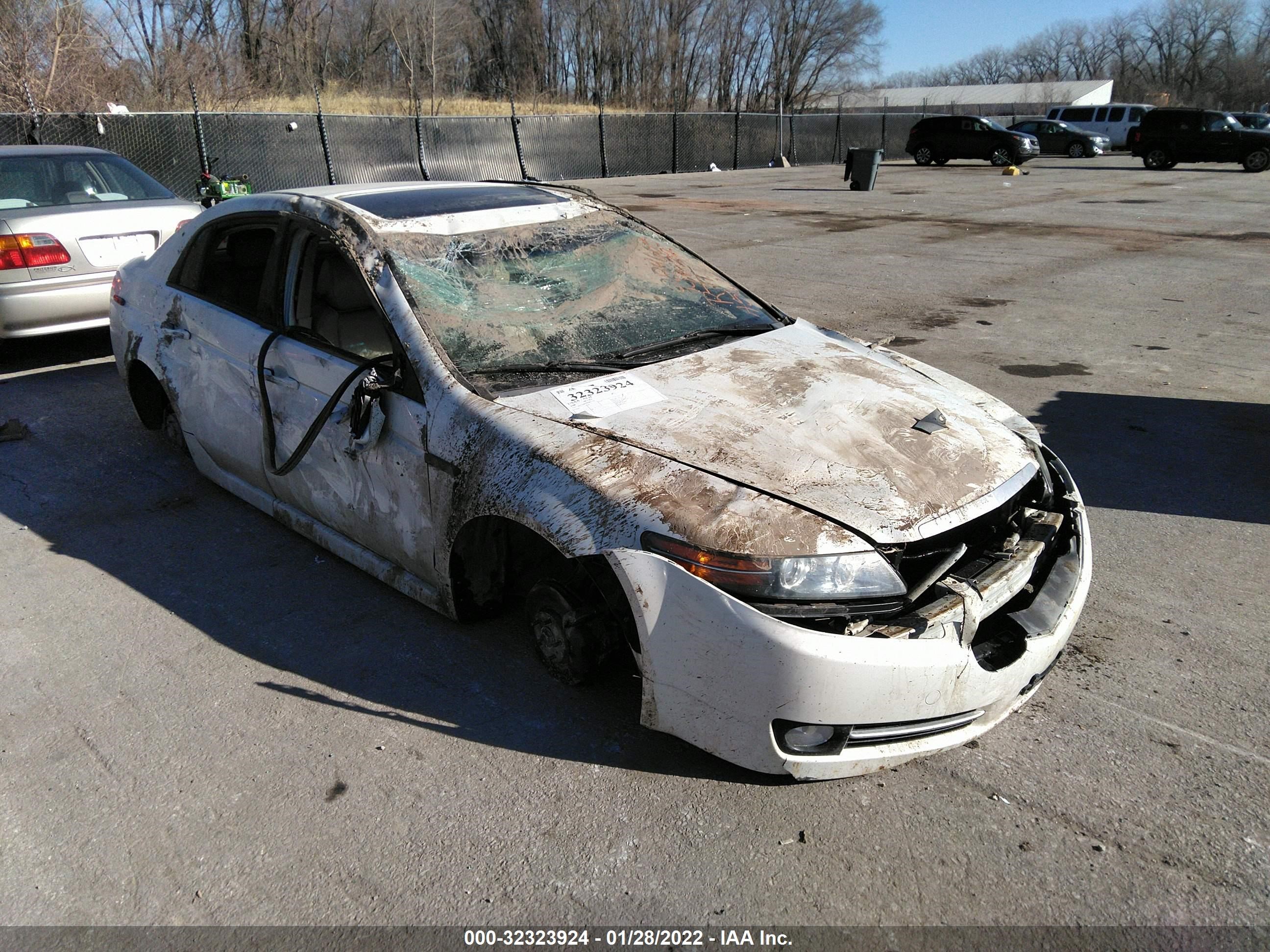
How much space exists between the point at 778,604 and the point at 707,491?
394 millimetres

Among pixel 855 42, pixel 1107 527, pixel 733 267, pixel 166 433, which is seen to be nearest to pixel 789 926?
pixel 1107 527

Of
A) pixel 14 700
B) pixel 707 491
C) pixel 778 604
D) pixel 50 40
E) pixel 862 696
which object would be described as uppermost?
pixel 50 40

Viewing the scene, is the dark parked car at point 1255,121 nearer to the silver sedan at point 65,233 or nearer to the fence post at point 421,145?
the fence post at point 421,145

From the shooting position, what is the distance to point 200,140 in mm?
17734

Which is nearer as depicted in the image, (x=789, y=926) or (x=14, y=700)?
(x=789, y=926)

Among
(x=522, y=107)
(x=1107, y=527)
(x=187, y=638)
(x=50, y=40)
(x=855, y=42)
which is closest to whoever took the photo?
(x=187, y=638)

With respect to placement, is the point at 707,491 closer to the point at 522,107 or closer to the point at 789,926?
the point at 789,926

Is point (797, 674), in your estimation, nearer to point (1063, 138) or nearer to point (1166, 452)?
point (1166, 452)

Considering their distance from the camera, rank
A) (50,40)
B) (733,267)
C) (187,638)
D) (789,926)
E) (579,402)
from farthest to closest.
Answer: (50,40), (733,267), (187,638), (579,402), (789,926)

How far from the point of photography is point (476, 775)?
2.80 metres

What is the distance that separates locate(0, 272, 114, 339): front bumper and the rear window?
2.36ft

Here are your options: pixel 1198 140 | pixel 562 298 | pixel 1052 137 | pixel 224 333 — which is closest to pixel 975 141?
pixel 1052 137

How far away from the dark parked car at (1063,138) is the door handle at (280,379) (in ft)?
122

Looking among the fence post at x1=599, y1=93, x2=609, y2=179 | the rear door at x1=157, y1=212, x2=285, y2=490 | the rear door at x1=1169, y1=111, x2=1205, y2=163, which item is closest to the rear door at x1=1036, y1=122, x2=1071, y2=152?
the rear door at x1=1169, y1=111, x2=1205, y2=163
